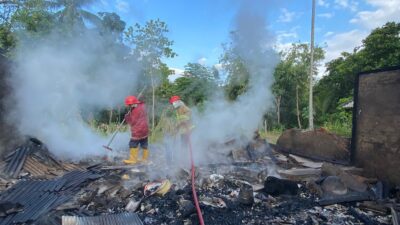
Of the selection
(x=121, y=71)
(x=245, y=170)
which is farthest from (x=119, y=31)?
(x=245, y=170)

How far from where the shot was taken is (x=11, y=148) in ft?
25.7

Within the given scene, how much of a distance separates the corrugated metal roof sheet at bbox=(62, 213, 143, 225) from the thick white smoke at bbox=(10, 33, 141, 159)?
434 centimetres

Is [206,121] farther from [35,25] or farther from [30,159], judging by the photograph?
[35,25]

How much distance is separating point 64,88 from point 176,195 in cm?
527

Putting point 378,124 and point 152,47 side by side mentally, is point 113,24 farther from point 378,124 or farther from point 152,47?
point 378,124

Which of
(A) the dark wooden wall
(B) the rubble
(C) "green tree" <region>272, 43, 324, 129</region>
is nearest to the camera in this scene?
(A) the dark wooden wall

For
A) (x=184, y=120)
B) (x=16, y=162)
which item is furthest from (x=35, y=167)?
(x=184, y=120)

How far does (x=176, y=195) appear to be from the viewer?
220 inches

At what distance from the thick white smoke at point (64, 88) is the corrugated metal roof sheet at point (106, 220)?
434cm

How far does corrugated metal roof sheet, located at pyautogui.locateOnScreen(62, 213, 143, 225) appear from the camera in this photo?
171 inches

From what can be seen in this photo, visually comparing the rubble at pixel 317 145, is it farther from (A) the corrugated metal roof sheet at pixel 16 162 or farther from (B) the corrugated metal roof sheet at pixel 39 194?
(A) the corrugated metal roof sheet at pixel 16 162

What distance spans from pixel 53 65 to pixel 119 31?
5200mm

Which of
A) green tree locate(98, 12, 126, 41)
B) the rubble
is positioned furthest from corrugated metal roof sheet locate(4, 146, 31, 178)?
the rubble

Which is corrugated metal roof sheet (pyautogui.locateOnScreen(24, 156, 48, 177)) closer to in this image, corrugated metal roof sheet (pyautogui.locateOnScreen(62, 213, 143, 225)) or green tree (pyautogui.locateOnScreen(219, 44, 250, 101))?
corrugated metal roof sheet (pyautogui.locateOnScreen(62, 213, 143, 225))
